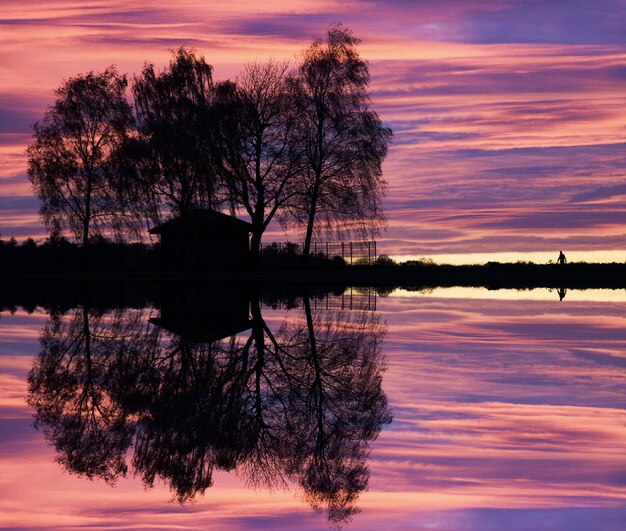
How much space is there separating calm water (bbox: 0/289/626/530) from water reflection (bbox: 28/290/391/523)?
26mm

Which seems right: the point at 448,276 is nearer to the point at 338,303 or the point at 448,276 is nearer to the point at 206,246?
the point at 206,246

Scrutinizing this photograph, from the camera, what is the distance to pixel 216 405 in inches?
340

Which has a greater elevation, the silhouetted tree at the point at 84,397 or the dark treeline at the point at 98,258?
the dark treeline at the point at 98,258

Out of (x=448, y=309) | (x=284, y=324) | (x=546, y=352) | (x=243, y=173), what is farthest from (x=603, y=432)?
(x=243, y=173)

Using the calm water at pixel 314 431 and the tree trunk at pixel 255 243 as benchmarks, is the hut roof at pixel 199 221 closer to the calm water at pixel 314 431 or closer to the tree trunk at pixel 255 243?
the tree trunk at pixel 255 243

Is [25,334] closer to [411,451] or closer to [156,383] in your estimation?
[156,383]

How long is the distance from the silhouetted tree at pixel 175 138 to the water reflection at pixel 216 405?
98.0ft

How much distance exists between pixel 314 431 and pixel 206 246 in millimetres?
46356

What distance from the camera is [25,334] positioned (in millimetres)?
16062

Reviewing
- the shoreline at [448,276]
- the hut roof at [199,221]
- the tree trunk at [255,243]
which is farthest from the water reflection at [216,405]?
the tree trunk at [255,243]

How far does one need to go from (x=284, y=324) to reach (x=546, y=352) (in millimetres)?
5777

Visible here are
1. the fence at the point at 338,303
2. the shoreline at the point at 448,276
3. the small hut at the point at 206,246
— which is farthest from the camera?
the small hut at the point at 206,246

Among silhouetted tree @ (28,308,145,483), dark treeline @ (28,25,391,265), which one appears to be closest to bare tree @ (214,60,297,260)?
dark treeline @ (28,25,391,265)

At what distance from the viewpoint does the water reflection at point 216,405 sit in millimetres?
6426
